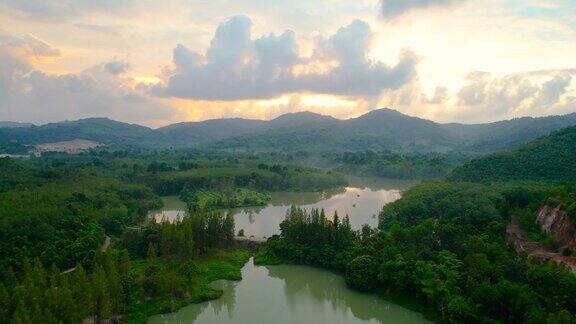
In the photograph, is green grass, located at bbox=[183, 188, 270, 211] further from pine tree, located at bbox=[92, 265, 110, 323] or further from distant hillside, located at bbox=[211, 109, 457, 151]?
distant hillside, located at bbox=[211, 109, 457, 151]

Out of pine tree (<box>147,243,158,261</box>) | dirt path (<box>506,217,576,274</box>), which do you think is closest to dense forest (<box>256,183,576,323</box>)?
dirt path (<box>506,217,576,274</box>)

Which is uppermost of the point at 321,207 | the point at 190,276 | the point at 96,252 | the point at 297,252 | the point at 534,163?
the point at 534,163

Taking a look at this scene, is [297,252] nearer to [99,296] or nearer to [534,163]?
[99,296]

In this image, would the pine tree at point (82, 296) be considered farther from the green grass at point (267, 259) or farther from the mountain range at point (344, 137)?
the mountain range at point (344, 137)

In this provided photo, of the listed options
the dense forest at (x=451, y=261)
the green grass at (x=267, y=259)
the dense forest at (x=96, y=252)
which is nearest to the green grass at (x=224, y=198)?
the dense forest at (x=96, y=252)

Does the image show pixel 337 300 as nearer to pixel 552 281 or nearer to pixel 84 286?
pixel 552 281

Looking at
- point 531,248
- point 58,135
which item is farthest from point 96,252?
point 58,135

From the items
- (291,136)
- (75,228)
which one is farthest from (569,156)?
(291,136)
